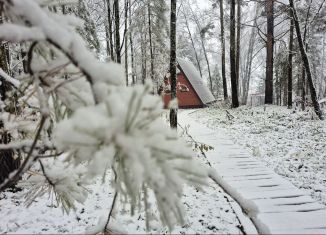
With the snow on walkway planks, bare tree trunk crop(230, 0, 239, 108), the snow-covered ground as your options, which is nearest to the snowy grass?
the snow on walkway planks

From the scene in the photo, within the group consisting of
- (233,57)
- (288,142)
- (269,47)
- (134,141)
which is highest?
(269,47)

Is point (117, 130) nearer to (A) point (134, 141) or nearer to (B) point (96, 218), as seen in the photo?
(A) point (134, 141)

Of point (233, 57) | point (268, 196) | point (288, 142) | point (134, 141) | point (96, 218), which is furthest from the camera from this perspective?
point (233, 57)

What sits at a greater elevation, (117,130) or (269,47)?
(269,47)

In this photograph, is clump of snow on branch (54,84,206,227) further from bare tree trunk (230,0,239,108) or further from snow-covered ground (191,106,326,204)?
bare tree trunk (230,0,239,108)

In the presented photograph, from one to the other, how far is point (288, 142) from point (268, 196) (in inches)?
201

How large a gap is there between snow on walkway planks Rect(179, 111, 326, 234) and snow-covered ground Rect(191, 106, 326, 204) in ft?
1.30

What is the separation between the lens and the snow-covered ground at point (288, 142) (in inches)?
270

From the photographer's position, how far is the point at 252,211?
1729 mm

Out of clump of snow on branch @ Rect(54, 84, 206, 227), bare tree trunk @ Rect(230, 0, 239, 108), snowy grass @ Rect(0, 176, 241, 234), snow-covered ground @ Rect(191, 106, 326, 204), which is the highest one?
bare tree trunk @ Rect(230, 0, 239, 108)

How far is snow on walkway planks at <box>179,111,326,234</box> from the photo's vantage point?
4.34 m

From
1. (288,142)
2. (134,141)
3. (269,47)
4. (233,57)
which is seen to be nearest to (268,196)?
(288,142)

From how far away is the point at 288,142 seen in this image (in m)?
10.1

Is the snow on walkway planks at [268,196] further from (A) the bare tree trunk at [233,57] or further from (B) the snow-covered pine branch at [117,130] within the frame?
(A) the bare tree trunk at [233,57]
